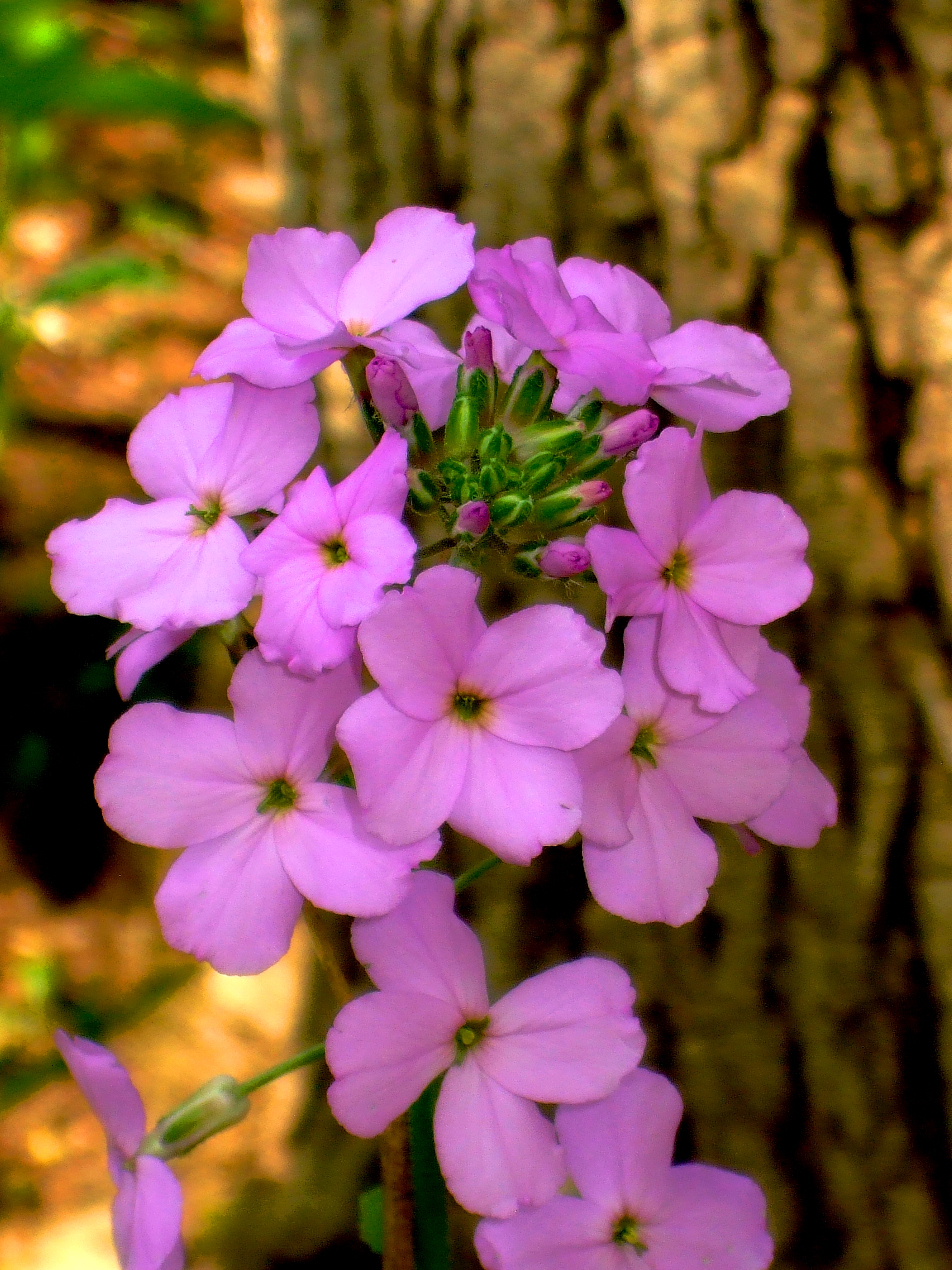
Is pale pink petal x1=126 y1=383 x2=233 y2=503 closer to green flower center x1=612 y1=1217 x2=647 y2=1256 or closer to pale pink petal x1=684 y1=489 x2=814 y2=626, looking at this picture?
pale pink petal x1=684 y1=489 x2=814 y2=626

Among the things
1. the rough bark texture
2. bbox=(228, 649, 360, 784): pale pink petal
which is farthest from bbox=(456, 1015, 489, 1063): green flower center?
the rough bark texture

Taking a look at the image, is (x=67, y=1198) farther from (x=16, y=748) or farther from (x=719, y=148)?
(x=719, y=148)

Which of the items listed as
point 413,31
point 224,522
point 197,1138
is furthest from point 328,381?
point 197,1138

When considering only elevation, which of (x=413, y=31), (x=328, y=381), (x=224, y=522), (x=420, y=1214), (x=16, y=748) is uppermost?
(x=413, y=31)

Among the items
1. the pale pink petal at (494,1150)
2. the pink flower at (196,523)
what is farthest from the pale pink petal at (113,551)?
the pale pink petal at (494,1150)

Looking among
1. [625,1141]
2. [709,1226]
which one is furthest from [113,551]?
[709,1226]
